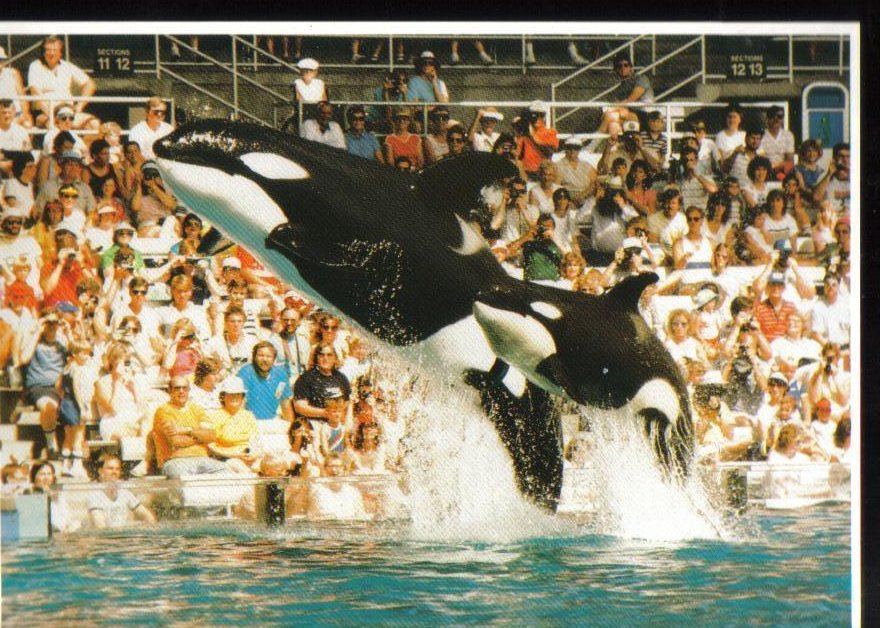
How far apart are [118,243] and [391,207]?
1.34 meters

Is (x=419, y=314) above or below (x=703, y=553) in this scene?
above

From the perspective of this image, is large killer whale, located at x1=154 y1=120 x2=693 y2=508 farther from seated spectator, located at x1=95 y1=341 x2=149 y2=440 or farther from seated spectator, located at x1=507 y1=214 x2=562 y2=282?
seated spectator, located at x1=95 y1=341 x2=149 y2=440

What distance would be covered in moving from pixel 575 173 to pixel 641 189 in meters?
0.35

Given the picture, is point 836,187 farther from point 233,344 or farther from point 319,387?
point 233,344

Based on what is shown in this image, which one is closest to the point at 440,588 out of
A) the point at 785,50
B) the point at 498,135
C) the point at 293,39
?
the point at 498,135

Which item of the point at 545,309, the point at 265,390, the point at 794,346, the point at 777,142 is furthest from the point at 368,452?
the point at 777,142

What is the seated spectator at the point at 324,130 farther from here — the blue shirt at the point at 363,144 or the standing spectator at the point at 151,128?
the standing spectator at the point at 151,128

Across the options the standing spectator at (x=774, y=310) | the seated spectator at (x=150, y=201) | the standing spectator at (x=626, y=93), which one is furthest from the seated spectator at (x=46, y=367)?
the standing spectator at (x=774, y=310)

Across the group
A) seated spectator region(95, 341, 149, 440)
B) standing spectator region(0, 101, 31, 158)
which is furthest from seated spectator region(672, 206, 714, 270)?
standing spectator region(0, 101, 31, 158)

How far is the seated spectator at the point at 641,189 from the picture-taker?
5.89 m

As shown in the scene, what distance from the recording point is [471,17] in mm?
5676

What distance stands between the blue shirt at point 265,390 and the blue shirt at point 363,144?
1131 millimetres

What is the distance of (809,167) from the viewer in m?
5.91

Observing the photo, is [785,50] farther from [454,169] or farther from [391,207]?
[391,207]
